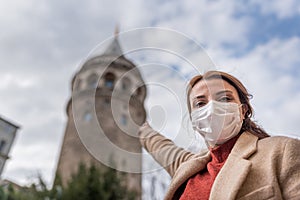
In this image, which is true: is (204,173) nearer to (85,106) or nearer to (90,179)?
(90,179)

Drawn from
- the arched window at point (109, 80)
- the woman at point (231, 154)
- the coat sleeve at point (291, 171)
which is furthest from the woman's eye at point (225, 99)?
the arched window at point (109, 80)

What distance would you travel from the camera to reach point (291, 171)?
1116 mm

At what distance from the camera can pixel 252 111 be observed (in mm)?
1463

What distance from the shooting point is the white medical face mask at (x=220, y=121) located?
53.0 inches

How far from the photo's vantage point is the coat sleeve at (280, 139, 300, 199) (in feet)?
3.52

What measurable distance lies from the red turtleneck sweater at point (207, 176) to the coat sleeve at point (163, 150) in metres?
0.29

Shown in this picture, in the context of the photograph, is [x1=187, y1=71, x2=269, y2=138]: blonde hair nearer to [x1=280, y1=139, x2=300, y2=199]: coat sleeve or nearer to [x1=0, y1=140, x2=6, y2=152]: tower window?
[x1=280, y1=139, x2=300, y2=199]: coat sleeve

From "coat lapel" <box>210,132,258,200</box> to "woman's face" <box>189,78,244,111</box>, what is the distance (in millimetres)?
199

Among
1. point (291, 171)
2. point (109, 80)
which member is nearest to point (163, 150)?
point (291, 171)

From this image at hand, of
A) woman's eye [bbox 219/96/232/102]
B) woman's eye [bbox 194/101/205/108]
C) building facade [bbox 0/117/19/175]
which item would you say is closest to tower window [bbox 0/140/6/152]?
building facade [bbox 0/117/19/175]

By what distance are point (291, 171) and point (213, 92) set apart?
1.52 feet

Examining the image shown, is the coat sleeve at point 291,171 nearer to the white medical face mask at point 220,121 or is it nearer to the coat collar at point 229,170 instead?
the coat collar at point 229,170

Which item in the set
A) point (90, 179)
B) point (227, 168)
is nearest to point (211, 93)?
point (227, 168)

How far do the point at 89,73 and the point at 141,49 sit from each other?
17.9 metres
